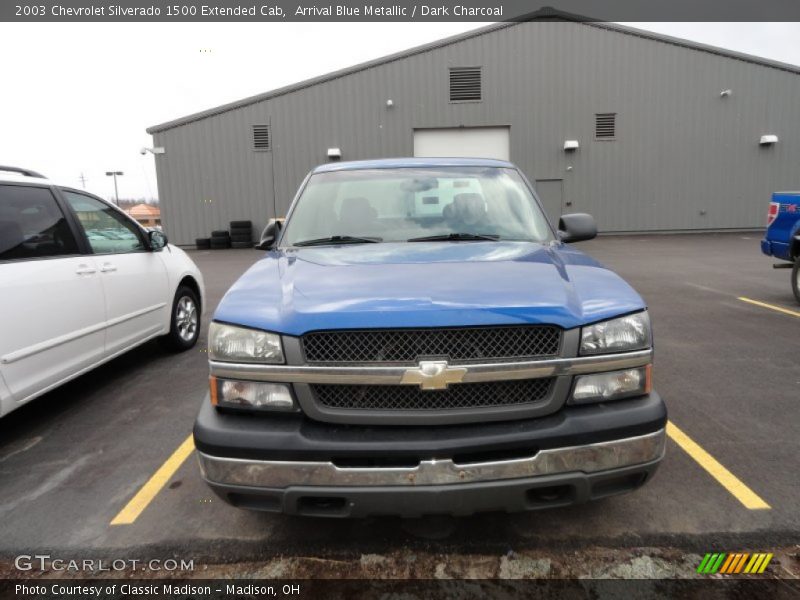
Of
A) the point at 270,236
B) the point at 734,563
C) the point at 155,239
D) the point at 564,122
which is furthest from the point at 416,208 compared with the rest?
the point at 564,122

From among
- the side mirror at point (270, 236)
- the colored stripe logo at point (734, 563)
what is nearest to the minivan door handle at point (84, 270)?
the side mirror at point (270, 236)

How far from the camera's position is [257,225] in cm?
2062

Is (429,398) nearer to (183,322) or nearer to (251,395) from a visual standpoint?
(251,395)

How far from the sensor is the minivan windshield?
319cm

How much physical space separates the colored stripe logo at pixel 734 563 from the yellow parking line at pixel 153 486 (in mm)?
2721

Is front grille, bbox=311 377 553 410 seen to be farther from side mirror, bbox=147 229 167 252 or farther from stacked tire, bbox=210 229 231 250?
stacked tire, bbox=210 229 231 250

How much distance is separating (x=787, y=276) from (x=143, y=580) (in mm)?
11753

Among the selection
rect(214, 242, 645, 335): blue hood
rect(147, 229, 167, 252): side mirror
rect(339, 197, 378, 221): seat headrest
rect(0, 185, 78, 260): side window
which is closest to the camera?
rect(214, 242, 645, 335): blue hood

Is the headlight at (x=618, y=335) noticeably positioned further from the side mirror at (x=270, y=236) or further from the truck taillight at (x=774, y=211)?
the truck taillight at (x=774, y=211)

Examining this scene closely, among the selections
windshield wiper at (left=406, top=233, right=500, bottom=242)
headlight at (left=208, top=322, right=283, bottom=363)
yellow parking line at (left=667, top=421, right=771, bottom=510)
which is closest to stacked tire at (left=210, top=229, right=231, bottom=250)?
windshield wiper at (left=406, top=233, right=500, bottom=242)

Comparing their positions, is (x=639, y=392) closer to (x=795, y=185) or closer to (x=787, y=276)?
(x=787, y=276)

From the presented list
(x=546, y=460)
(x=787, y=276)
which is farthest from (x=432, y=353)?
(x=787, y=276)

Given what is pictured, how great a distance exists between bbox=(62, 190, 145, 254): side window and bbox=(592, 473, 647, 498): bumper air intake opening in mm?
4140

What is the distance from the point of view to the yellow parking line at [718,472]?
2.71 metres
